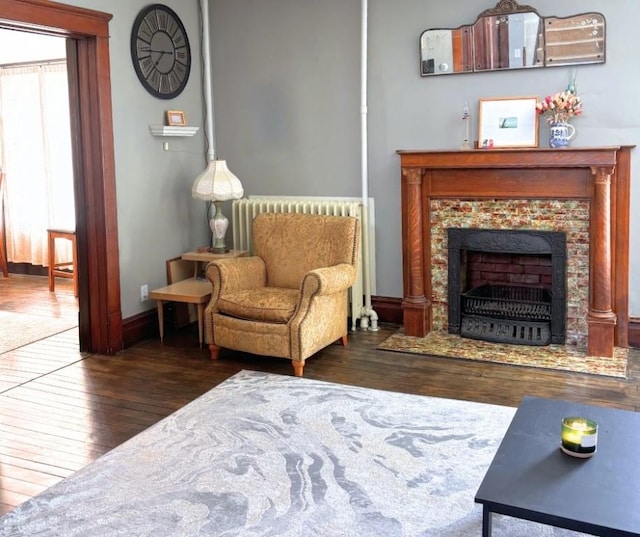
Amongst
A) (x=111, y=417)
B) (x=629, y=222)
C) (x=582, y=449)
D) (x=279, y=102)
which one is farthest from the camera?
(x=279, y=102)

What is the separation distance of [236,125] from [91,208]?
1467 mm

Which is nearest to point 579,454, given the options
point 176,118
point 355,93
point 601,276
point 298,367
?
point 298,367

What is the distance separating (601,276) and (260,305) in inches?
81.8

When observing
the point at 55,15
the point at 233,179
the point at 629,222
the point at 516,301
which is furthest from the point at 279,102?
the point at 629,222

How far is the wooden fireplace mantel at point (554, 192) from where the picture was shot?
177 inches

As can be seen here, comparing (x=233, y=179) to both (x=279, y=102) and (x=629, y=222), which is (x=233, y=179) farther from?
(x=629, y=222)

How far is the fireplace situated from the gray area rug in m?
1.24

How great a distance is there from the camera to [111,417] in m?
3.74

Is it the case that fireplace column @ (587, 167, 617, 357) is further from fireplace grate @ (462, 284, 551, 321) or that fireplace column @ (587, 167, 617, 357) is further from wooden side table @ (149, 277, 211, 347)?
wooden side table @ (149, 277, 211, 347)

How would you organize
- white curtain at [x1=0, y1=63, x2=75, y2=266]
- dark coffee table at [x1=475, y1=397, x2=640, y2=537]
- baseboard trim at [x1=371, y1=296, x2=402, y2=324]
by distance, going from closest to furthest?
dark coffee table at [x1=475, y1=397, x2=640, y2=537], baseboard trim at [x1=371, y1=296, x2=402, y2=324], white curtain at [x1=0, y1=63, x2=75, y2=266]

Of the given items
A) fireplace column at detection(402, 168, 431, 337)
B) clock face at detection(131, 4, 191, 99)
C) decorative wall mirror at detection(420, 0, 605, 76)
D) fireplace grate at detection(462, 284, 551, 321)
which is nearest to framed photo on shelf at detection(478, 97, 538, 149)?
decorative wall mirror at detection(420, 0, 605, 76)

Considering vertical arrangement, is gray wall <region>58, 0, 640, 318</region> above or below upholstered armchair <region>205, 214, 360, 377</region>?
above

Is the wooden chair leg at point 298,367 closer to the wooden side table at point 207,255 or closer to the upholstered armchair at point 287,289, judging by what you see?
the upholstered armchair at point 287,289

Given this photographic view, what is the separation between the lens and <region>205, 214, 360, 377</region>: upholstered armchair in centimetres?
434
